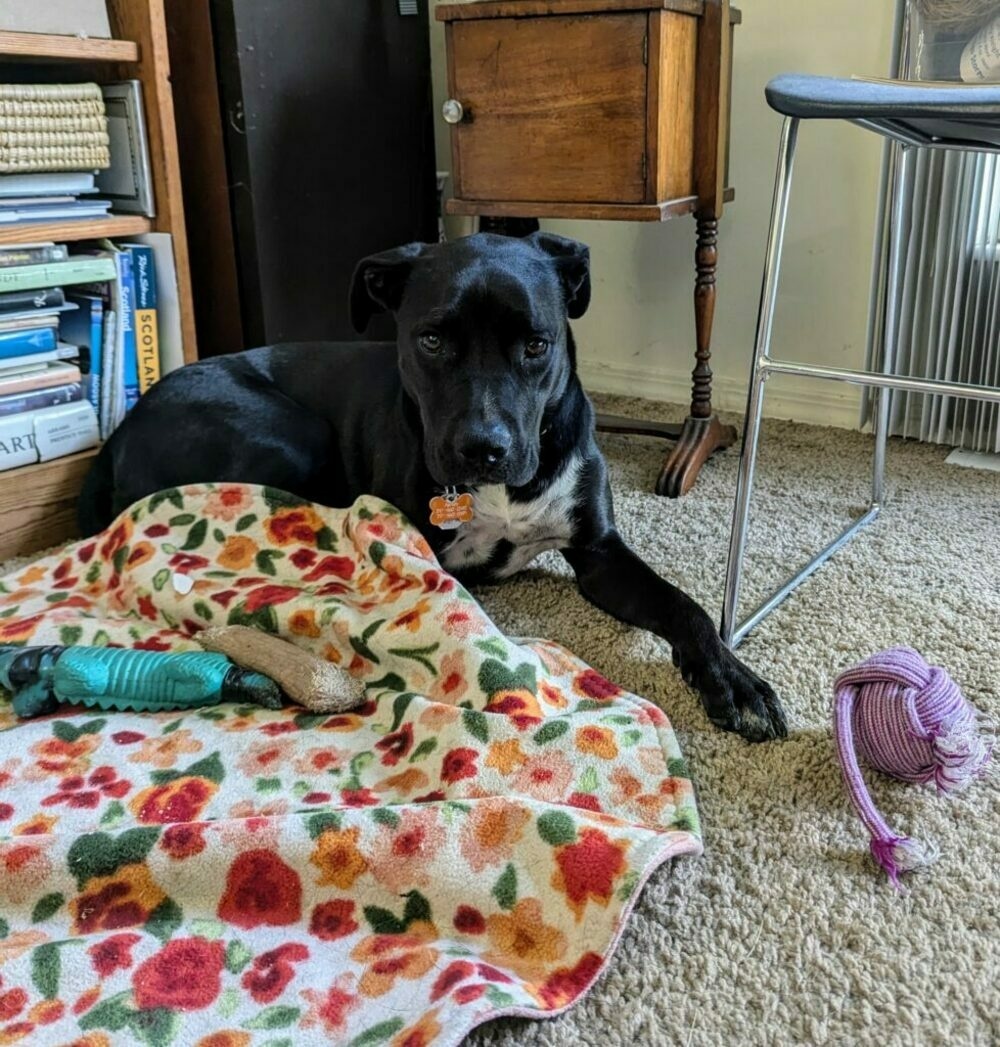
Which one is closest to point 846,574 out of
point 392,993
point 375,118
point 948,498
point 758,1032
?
point 948,498

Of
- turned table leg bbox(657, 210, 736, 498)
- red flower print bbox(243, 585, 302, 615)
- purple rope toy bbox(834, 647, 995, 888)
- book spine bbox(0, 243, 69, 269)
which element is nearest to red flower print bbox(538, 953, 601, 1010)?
purple rope toy bbox(834, 647, 995, 888)

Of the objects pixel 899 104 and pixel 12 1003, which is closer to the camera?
pixel 12 1003

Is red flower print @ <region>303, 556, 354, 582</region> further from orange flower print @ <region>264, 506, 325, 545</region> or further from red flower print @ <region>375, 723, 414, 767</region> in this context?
red flower print @ <region>375, 723, 414, 767</region>

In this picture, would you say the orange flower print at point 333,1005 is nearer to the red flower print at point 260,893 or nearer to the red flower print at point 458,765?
the red flower print at point 260,893

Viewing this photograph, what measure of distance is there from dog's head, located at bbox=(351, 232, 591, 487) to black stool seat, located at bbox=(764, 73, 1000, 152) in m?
0.39

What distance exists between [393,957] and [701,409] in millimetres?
1511

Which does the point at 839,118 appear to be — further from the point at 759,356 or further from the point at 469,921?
the point at 469,921

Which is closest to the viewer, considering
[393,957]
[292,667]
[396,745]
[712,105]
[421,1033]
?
[421,1033]

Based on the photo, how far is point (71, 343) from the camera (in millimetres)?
1936

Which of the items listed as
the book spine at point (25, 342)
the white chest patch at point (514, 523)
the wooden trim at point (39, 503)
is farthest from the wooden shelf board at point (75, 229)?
the white chest patch at point (514, 523)

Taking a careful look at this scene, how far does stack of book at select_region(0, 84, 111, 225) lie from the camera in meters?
1.70

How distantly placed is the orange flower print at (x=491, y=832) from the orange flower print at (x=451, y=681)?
22cm

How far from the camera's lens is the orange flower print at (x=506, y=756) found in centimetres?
106

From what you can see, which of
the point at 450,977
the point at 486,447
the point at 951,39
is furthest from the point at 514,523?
the point at 951,39
